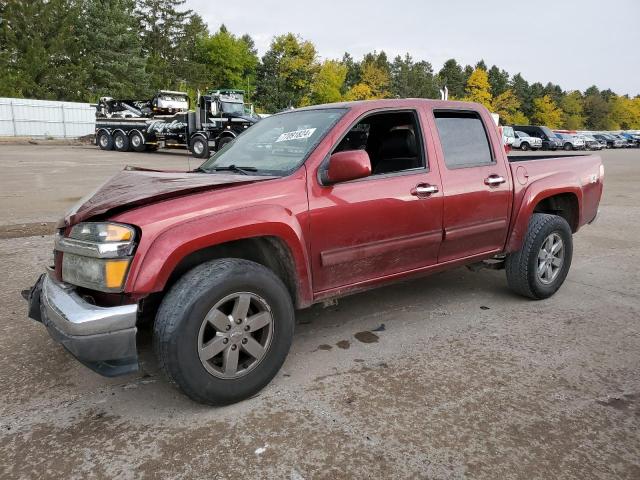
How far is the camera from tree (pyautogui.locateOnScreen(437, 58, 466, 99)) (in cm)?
9069

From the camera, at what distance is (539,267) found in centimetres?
436

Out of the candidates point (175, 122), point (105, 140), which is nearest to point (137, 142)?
point (105, 140)

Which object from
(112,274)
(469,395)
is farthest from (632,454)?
(112,274)

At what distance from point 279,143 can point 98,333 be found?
5.72ft

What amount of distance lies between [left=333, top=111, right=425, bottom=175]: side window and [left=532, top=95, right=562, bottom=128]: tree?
9406 centimetres

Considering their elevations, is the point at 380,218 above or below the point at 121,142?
above

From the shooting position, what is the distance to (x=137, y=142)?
25094 mm

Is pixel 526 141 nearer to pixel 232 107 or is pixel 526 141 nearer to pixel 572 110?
pixel 232 107

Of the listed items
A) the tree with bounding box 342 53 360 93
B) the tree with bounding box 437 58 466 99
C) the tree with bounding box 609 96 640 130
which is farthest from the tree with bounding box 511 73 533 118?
the tree with bounding box 342 53 360 93

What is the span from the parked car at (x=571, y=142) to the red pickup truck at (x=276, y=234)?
1474 inches

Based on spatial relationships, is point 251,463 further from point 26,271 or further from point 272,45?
point 272,45

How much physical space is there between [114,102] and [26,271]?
2554cm

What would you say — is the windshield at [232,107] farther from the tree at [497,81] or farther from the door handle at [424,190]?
the tree at [497,81]

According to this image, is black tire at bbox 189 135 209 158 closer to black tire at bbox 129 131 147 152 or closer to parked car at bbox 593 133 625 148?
black tire at bbox 129 131 147 152
